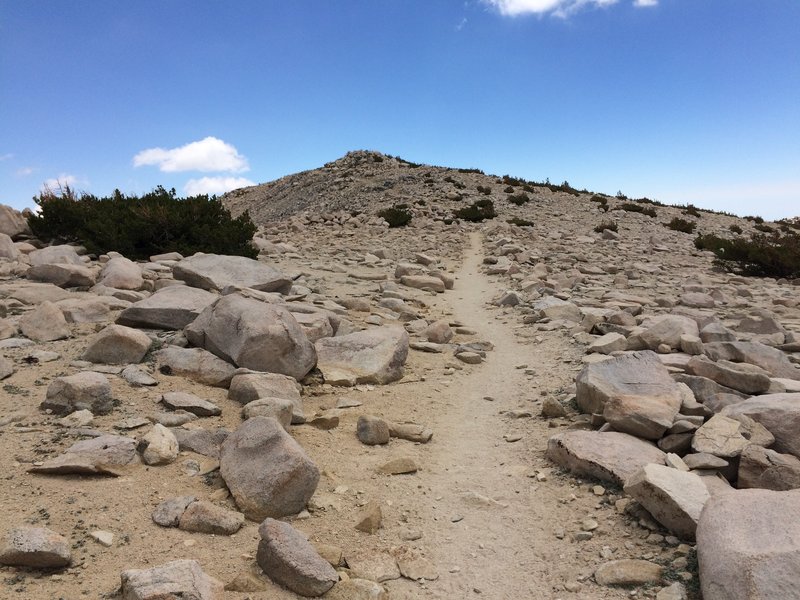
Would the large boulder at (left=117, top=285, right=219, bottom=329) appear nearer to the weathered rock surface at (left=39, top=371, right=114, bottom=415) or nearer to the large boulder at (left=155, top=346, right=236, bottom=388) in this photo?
the large boulder at (left=155, top=346, right=236, bottom=388)

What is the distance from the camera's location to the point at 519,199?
3044 centimetres

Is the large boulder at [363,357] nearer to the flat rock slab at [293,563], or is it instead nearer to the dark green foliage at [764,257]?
the flat rock slab at [293,563]

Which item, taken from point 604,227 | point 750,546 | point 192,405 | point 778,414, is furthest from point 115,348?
point 604,227

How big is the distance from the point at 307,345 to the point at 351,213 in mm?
21843

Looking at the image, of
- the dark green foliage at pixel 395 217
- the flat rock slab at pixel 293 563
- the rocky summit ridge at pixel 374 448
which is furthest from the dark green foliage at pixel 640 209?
the flat rock slab at pixel 293 563

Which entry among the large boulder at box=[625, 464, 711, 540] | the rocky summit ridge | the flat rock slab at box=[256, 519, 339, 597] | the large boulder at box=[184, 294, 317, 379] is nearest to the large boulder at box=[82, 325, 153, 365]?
the rocky summit ridge

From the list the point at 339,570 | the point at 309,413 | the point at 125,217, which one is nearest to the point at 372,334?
the point at 309,413

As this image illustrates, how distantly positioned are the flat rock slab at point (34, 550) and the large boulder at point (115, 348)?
297cm

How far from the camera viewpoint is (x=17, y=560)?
279cm

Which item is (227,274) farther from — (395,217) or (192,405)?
(395,217)

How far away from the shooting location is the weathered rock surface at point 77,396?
452 centimetres

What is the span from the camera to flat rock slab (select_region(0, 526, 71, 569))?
2.77m

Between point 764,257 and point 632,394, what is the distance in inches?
540

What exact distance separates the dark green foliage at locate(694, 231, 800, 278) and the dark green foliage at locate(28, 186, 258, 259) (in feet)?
47.2
